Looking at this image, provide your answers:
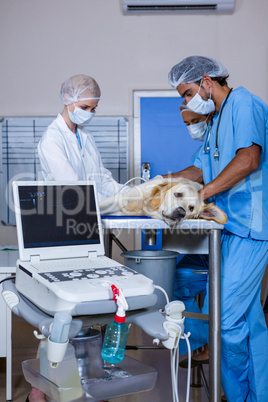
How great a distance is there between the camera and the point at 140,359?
2.58 meters

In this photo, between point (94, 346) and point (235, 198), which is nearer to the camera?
point (94, 346)

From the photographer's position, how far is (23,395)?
83.1 inches

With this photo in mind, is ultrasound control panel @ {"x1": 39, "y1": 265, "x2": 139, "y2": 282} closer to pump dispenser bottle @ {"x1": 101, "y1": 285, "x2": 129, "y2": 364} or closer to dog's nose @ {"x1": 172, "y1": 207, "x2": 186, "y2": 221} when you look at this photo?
pump dispenser bottle @ {"x1": 101, "y1": 285, "x2": 129, "y2": 364}

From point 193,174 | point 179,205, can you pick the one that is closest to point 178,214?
point 179,205

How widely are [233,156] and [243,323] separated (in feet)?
2.12

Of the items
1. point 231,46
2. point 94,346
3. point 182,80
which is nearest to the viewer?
point 94,346

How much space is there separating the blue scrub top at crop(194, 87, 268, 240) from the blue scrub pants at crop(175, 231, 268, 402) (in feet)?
0.19

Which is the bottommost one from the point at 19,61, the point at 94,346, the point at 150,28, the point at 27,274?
the point at 94,346

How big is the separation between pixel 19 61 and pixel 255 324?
3335 millimetres

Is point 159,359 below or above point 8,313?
below

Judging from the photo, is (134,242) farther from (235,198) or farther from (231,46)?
(235,198)

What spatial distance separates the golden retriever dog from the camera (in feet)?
4.74

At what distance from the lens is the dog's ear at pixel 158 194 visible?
154 centimetres

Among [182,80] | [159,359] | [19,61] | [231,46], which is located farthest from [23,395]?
[231,46]
